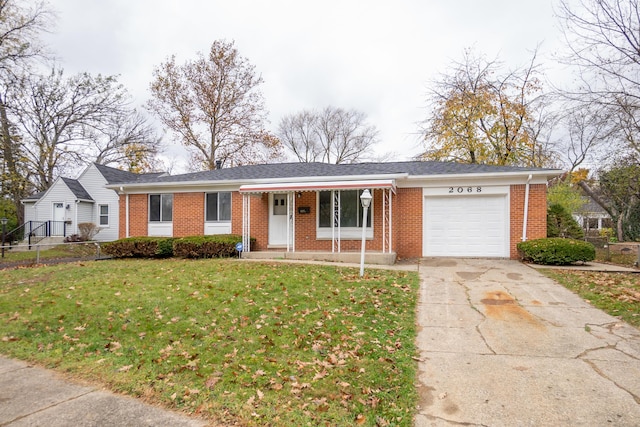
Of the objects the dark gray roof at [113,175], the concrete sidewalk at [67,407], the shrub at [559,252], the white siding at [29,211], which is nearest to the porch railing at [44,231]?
the white siding at [29,211]

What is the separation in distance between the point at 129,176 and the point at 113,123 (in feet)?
14.5

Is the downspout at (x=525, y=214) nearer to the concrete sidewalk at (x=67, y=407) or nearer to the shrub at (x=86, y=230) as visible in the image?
the concrete sidewalk at (x=67, y=407)

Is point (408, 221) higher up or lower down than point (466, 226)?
higher up

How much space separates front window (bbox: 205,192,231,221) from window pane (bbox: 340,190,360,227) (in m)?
4.55

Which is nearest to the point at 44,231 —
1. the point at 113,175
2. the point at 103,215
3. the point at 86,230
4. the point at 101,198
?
the point at 103,215

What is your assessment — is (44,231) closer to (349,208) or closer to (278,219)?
(278,219)

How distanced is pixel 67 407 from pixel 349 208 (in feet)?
32.9

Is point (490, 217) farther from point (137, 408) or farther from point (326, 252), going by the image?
point (137, 408)

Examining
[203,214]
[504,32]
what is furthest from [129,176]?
[504,32]

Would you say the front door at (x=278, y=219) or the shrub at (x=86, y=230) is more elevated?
the front door at (x=278, y=219)

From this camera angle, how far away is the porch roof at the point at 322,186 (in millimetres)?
10922

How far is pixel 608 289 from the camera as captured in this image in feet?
23.9

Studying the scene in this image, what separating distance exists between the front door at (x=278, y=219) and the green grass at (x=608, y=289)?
27.0ft

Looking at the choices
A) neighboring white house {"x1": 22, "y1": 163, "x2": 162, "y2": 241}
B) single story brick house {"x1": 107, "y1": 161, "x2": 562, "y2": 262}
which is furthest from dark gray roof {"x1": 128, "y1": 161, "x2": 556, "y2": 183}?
neighboring white house {"x1": 22, "y1": 163, "x2": 162, "y2": 241}
